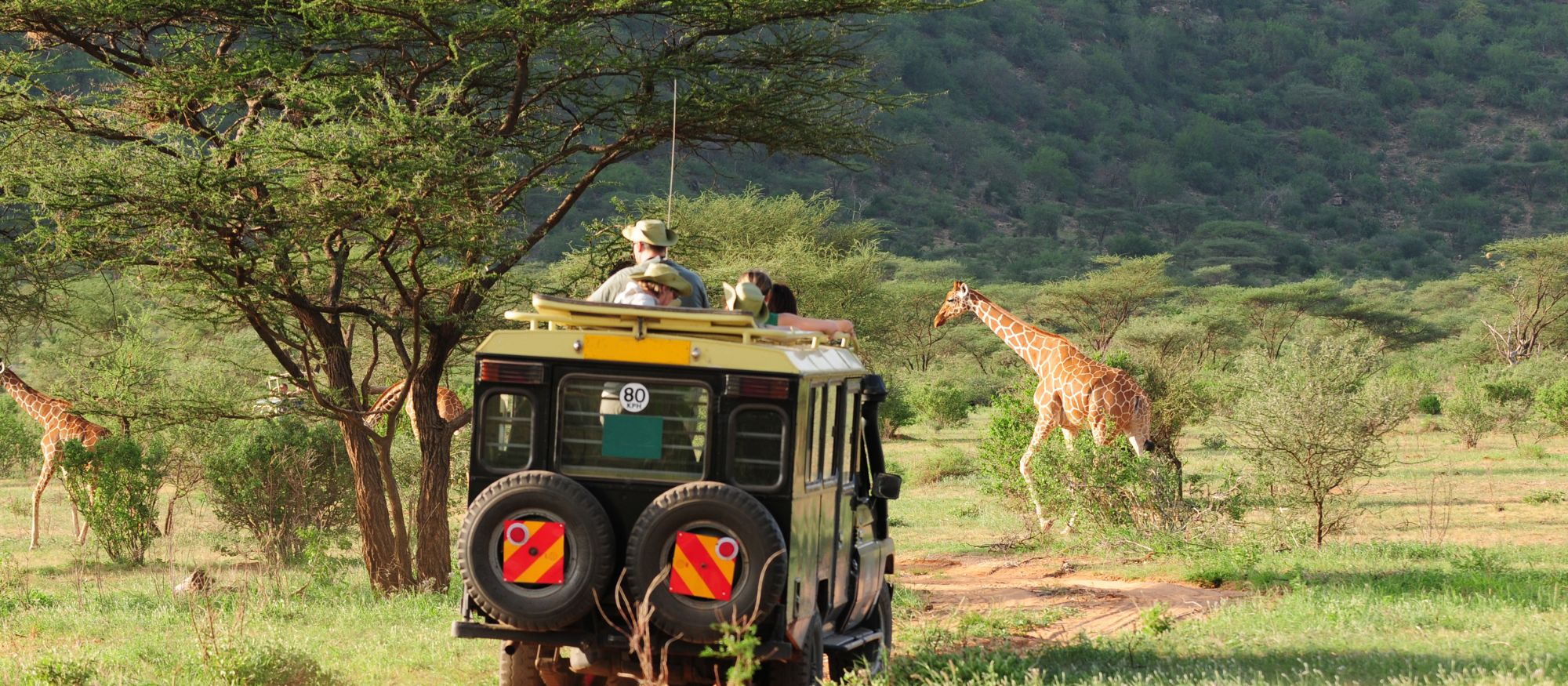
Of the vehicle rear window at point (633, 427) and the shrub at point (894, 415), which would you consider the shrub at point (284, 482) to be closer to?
the vehicle rear window at point (633, 427)

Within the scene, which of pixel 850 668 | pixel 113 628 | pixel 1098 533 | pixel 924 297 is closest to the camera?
pixel 850 668

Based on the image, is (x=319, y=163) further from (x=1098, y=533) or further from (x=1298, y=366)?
(x=1298, y=366)

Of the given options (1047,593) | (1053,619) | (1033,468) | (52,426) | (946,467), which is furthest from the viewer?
(946,467)

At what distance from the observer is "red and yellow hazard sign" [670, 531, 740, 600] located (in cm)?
536

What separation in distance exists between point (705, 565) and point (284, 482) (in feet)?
35.7

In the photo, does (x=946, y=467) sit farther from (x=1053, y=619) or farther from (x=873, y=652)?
(x=873, y=652)

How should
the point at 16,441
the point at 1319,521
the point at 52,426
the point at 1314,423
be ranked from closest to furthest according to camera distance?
the point at 1314,423
the point at 1319,521
the point at 52,426
the point at 16,441

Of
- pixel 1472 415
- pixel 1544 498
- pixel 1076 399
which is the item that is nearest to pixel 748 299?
pixel 1076 399

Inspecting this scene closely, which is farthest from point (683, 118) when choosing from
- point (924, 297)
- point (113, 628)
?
point (924, 297)

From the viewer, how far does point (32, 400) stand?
1653 centimetres

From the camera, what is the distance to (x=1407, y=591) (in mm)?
9508

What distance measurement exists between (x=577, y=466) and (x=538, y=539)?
308 millimetres

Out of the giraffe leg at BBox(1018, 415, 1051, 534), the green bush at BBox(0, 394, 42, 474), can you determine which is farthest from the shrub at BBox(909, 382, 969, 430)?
the green bush at BBox(0, 394, 42, 474)

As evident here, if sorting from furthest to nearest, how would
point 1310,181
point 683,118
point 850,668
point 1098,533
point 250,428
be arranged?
point 1310,181, point 250,428, point 1098,533, point 683,118, point 850,668
